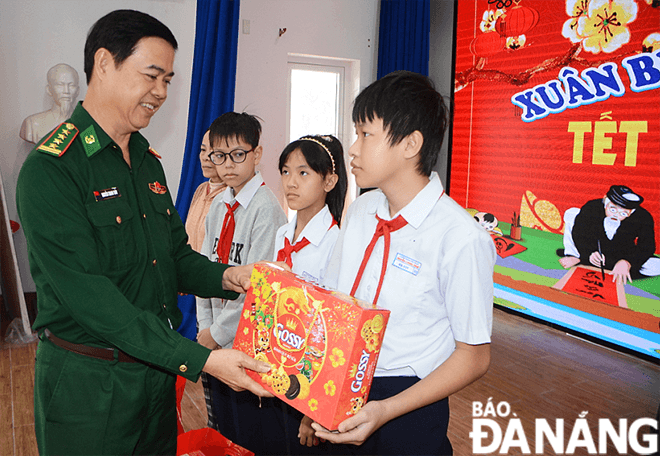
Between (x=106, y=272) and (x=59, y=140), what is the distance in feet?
1.05

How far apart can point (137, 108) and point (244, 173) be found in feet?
2.77

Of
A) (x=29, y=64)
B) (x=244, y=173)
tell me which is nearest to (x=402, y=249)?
(x=244, y=173)

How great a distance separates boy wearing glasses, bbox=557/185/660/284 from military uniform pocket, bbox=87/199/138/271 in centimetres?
332

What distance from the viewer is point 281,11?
15.9ft

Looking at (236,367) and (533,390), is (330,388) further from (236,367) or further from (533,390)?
(533,390)

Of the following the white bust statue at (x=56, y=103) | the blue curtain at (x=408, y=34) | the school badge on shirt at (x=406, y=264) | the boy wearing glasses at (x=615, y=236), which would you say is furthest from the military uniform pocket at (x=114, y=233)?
the blue curtain at (x=408, y=34)

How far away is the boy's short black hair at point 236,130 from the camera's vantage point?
2.08 meters

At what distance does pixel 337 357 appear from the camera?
3.07ft

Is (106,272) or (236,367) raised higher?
(106,272)

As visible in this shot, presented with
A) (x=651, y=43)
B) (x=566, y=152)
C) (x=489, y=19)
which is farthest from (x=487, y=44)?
(x=651, y=43)

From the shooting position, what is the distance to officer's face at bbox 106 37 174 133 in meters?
1.18

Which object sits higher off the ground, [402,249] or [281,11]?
[281,11]

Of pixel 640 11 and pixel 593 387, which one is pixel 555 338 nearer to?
pixel 593 387

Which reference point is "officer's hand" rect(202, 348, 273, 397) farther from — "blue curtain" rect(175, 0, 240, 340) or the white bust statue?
the white bust statue
